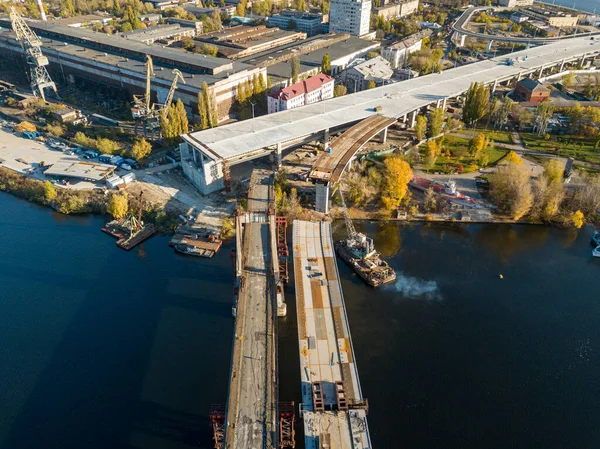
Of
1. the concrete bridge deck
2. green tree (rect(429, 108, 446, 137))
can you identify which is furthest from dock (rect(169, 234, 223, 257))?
green tree (rect(429, 108, 446, 137))

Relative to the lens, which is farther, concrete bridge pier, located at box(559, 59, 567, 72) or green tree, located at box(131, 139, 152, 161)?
concrete bridge pier, located at box(559, 59, 567, 72)

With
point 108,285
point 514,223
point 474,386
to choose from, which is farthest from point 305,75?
point 474,386

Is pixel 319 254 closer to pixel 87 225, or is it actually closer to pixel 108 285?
pixel 108 285

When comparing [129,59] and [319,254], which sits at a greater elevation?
[129,59]

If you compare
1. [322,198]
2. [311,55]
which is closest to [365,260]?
[322,198]

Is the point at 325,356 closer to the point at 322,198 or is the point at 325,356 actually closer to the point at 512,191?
the point at 322,198

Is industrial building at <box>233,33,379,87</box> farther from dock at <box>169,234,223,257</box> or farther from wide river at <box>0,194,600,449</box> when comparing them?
wide river at <box>0,194,600,449</box>

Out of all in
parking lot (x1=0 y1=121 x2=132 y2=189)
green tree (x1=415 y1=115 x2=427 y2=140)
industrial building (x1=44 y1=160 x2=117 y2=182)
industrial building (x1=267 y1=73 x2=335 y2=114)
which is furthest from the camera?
industrial building (x1=267 y1=73 x2=335 y2=114)
